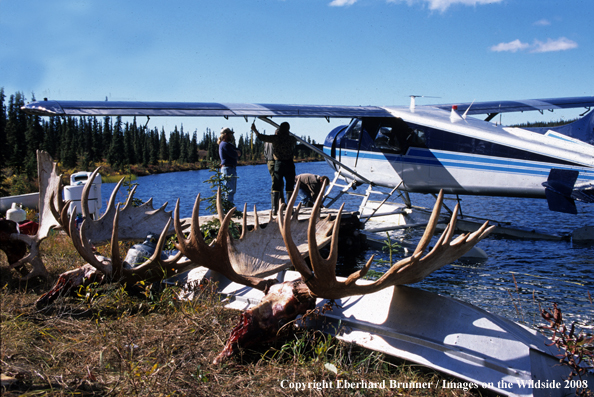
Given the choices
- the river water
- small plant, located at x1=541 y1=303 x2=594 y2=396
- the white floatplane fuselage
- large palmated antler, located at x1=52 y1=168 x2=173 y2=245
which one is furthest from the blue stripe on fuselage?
small plant, located at x1=541 y1=303 x2=594 y2=396

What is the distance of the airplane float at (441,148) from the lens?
873 centimetres

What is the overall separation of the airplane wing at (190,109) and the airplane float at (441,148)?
21mm

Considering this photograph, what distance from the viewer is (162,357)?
119 inches

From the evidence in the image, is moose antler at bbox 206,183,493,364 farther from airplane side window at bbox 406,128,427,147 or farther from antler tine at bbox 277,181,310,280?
airplane side window at bbox 406,128,427,147

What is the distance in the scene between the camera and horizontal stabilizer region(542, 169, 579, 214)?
8.73 metres

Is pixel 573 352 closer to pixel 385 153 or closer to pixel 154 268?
pixel 154 268

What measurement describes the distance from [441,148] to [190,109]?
238 inches

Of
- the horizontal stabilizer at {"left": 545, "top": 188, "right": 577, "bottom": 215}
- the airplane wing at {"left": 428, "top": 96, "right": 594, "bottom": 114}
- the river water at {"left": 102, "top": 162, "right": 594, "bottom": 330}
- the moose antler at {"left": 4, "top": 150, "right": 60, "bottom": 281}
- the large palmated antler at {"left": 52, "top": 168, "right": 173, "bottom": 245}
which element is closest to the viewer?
the moose antler at {"left": 4, "top": 150, "right": 60, "bottom": 281}

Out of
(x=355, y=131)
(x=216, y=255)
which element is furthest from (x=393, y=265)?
(x=355, y=131)

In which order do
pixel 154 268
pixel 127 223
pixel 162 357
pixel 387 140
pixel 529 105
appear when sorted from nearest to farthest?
1. pixel 162 357
2. pixel 154 268
3. pixel 127 223
4. pixel 387 140
5. pixel 529 105

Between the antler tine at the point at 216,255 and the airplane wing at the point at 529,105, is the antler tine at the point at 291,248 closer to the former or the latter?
the antler tine at the point at 216,255

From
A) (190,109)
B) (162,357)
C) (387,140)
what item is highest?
(190,109)

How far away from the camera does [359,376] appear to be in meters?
2.81

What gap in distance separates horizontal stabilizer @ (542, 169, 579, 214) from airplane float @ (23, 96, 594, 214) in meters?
0.02
